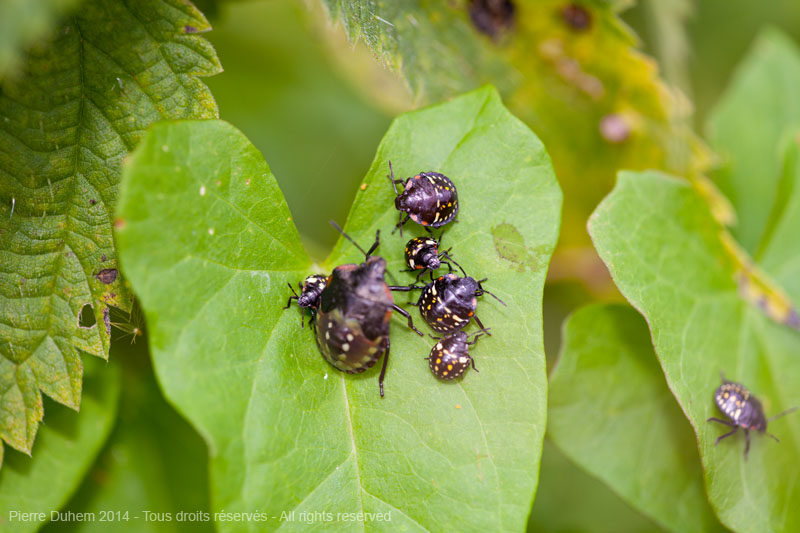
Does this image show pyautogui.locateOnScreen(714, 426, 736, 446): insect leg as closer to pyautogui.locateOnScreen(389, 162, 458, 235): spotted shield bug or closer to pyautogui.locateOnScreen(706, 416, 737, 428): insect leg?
A: pyautogui.locateOnScreen(706, 416, 737, 428): insect leg

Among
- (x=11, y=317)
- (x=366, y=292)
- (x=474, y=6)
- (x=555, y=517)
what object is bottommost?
(x=555, y=517)

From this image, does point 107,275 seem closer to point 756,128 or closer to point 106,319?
point 106,319

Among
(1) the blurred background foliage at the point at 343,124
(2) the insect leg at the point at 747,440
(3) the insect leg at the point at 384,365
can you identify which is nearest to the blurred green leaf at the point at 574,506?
(1) the blurred background foliage at the point at 343,124

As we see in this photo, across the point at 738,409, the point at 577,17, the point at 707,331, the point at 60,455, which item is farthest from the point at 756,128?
the point at 60,455

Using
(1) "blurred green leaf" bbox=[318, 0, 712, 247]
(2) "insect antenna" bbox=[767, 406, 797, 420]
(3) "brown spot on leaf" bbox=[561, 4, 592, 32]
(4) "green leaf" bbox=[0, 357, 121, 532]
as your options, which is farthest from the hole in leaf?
(2) "insect antenna" bbox=[767, 406, 797, 420]

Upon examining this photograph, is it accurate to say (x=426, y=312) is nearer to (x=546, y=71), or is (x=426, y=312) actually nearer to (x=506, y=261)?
(x=506, y=261)

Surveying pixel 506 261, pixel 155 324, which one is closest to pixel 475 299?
pixel 506 261

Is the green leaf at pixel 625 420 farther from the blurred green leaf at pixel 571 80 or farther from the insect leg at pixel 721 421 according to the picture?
the blurred green leaf at pixel 571 80
